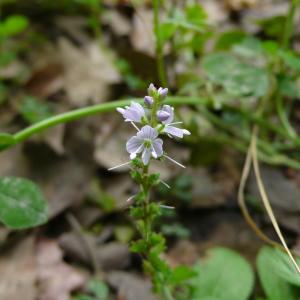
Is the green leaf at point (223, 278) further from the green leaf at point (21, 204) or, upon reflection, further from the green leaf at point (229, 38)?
the green leaf at point (229, 38)

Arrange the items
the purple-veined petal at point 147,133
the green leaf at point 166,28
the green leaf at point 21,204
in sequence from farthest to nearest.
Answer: the green leaf at point 166,28, the green leaf at point 21,204, the purple-veined petal at point 147,133

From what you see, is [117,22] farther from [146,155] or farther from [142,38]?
[146,155]

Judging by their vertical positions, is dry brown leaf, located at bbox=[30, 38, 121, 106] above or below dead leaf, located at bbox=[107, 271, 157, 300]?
above

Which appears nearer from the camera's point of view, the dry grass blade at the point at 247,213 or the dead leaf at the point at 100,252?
the dry grass blade at the point at 247,213

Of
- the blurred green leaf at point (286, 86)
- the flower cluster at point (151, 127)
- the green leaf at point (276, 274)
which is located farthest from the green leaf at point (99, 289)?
the blurred green leaf at point (286, 86)

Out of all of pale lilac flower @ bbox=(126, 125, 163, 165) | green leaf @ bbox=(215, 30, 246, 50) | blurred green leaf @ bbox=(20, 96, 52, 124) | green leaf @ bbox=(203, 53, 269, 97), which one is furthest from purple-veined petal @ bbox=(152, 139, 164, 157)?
green leaf @ bbox=(215, 30, 246, 50)

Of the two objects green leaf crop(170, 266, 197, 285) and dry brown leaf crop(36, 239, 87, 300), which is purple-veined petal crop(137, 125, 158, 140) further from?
dry brown leaf crop(36, 239, 87, 300)
